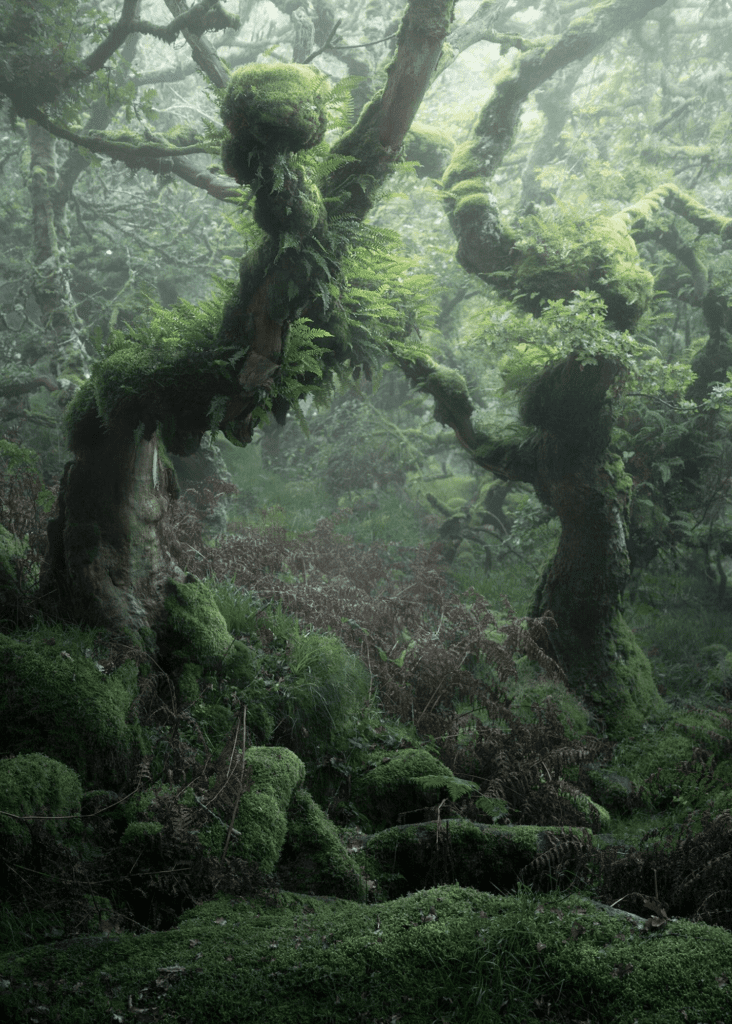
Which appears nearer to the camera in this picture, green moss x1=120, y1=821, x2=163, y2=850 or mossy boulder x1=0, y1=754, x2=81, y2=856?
mossy boulder x1=0, y1=754, x2=81, y2=856

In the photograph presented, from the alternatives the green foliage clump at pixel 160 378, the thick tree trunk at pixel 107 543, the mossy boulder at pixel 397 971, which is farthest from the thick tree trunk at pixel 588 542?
the mossy boulder at pixel 397 971

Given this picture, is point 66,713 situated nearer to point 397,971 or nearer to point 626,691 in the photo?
point 397,971

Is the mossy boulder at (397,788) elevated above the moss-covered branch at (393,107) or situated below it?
below

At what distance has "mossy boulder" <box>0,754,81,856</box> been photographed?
9.89ft

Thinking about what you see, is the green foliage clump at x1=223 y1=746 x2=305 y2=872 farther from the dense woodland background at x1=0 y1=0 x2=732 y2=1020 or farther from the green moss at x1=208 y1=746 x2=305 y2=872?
the dense woodland background at x1=0 y1=0 x2=732 y2=1020

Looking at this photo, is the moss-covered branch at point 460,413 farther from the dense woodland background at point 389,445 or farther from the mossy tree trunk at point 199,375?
the mossy tree trunk at point 199,375

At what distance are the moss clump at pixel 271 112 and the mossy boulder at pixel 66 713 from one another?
12.0 ft

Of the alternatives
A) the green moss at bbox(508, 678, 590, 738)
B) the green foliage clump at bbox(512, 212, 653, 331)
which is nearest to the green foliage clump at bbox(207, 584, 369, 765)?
the green moss at bbox(508, 678, 590, 738)

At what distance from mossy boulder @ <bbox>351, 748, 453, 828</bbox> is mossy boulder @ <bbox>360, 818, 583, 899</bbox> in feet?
2.00

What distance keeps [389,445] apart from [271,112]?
10.8 metres

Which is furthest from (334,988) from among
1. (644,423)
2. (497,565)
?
(497,565)

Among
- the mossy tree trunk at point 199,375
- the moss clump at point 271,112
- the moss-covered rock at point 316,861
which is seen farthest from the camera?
the mossy tree trunk at point 199,375

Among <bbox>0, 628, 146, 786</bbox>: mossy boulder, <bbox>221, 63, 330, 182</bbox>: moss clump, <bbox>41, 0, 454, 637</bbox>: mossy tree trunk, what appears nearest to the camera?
<bbox>0, 628, 146, 786</bbox>: mossy boulder

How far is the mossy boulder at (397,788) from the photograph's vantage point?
473 centimetres
